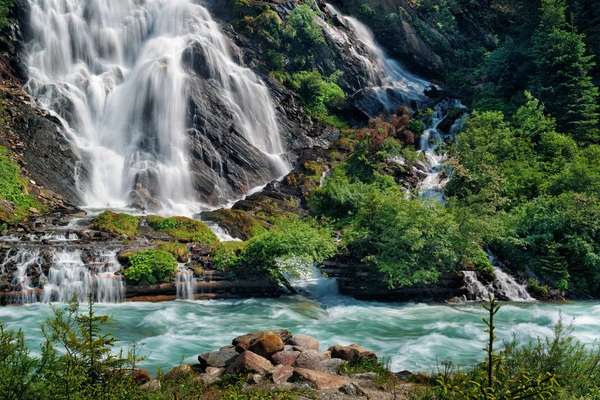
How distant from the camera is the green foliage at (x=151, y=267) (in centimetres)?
1556

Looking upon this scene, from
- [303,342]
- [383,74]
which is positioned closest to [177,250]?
[303,342]

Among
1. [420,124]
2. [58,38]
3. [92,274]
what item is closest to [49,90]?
[58,38]

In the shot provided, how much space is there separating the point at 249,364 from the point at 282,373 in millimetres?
589

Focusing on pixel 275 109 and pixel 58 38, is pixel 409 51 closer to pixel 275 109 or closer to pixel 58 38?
pixel 275 109

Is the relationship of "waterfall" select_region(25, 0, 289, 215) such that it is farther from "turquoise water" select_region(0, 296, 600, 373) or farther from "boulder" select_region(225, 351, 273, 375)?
"boulder" select_region(225, 351, 273, 375)

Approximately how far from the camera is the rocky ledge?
23.6 ft

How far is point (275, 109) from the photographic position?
117 ft

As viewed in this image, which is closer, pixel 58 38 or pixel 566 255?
pixel 566 255

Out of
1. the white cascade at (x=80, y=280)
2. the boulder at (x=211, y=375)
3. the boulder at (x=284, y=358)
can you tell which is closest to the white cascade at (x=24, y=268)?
the white cascade at (x=80, y=280)

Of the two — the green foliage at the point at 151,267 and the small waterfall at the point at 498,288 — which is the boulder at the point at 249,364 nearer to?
the green foliage at the point at 151,267

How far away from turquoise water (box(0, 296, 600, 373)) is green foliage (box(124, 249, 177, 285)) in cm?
90

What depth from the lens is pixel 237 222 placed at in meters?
22.2

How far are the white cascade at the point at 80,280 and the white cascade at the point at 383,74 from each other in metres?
29.2

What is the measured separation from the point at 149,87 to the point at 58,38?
7.66 meters
